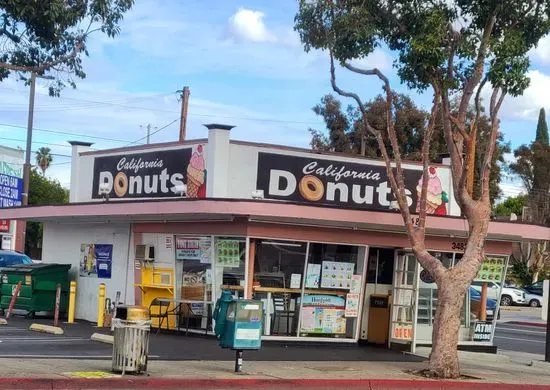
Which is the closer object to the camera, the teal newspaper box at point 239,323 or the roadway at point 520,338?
the teal newspaper box at point 239,323

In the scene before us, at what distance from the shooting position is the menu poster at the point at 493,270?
20922mm

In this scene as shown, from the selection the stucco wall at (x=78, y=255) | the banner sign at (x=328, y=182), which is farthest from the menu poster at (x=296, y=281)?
the stucco wall at (x=78, y=255)

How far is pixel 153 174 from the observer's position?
67.4 feet

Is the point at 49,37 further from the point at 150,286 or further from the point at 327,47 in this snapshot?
the point at 150,286

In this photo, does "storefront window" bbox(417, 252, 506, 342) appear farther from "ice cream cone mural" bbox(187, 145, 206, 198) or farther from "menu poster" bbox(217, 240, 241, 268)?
"ice cream cone mural" bbox(187, 145, 206, 198)

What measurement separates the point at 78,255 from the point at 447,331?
11550mm

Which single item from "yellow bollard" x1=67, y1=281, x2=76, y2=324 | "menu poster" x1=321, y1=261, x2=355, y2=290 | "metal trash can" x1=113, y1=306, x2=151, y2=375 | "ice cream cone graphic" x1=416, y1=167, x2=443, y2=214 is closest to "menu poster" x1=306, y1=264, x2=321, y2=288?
"menu poster" x1=321, y1=261, x2=355, y2=290

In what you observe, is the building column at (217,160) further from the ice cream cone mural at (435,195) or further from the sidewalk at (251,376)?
the ice cream cone mural at (435,195)

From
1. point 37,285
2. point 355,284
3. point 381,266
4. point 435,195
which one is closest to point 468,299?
point 381,266

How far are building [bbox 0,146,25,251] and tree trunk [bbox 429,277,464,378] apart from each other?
29.5 m

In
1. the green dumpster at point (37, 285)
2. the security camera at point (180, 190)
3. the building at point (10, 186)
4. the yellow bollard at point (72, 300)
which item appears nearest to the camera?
the security camera at point (180, 190)

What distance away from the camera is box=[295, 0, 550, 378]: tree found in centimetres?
1518

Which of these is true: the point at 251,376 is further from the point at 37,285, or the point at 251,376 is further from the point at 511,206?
the point at 511,206

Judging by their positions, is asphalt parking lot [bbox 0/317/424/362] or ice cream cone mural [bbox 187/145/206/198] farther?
ice cream cone mural [bbox 187/145/206/198]
